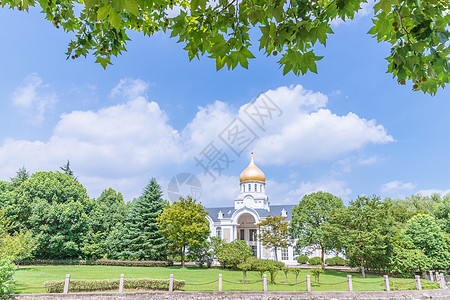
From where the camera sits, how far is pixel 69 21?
423cm

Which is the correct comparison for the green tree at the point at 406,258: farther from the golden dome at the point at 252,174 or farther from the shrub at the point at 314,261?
the golden dome at the point at 252,174

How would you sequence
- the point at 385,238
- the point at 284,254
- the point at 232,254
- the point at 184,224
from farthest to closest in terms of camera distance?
1. the point at 284,254
2. the point at 184,224
3. the point at 232,254
4. the point at 385,238

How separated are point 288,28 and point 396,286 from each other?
17579mm

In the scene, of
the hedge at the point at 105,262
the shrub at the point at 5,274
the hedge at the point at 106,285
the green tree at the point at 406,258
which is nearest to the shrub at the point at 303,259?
the green tree at the point at 406,258

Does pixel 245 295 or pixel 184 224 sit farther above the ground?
pixel 184 224

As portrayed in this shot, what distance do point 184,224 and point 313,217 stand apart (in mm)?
11656

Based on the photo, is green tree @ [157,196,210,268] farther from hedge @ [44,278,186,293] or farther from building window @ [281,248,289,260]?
building window @ [281,248,289,260]

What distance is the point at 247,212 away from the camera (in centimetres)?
3703

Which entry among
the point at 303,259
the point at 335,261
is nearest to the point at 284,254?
the point at 303,259

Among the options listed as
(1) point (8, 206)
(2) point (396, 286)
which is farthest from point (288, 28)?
(1) point (8, 206)

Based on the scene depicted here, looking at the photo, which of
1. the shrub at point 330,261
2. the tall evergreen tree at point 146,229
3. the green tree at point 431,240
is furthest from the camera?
the shrub at point 330,261

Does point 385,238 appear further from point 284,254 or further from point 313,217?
point 284,254

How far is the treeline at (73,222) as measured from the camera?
25.6 m

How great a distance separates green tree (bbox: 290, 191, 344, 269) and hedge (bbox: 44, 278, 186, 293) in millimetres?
14713
